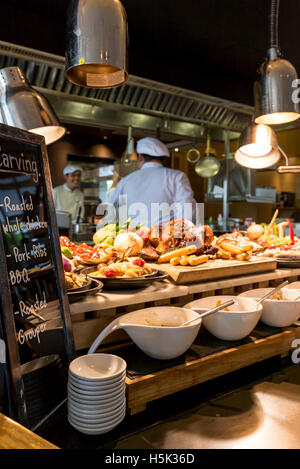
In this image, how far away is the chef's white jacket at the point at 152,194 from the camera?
3693 mm

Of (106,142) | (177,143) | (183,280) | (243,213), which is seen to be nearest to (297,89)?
(183,280)

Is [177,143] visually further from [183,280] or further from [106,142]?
[183,280]

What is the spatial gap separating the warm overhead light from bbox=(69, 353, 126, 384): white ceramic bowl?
1.63 m

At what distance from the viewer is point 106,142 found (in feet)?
23.0

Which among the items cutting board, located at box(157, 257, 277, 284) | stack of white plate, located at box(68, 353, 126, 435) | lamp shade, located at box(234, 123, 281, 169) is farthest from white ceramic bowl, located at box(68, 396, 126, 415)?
lamp shade, located at box(234, 123, 281, 169)

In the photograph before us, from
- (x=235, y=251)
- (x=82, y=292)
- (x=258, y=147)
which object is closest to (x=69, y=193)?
(x=258, y=147)

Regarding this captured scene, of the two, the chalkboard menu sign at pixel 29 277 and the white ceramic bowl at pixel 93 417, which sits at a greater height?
the chalkboard menu sign at pixel 29 277

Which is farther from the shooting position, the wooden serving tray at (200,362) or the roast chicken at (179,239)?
the roast chicken at (179,239)

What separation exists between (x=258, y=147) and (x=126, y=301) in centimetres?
196

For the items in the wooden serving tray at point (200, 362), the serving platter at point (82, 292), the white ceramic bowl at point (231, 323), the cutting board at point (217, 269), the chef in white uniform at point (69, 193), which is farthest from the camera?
the chef in white uniform at point (69, 193)

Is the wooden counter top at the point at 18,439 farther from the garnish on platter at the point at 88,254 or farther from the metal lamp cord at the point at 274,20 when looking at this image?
the metal lamp cord at the point at 274,20

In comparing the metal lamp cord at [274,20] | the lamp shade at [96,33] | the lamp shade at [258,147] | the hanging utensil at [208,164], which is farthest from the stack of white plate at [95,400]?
the hanging utensil at [208,164]

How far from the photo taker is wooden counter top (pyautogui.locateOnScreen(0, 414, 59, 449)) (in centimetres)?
64

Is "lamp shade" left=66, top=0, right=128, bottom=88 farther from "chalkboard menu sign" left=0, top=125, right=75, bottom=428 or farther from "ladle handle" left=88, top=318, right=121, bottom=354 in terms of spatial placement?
"ladle handle" left=88, top=318, right=121, bottom=354
